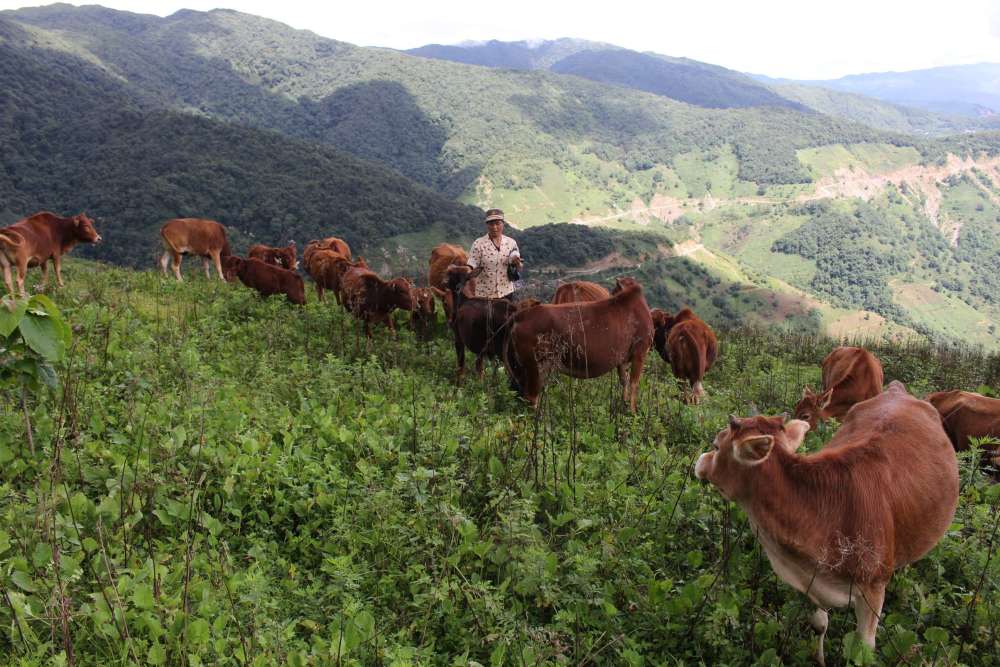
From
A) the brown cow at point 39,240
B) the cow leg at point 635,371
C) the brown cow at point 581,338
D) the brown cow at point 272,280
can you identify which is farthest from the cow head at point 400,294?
the brown cow at point 39,240

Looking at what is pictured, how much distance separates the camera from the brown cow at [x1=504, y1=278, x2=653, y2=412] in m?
8.22

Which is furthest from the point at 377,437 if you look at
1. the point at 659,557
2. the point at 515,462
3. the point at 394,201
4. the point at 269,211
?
the point at 394,201

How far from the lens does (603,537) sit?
486 centimetres

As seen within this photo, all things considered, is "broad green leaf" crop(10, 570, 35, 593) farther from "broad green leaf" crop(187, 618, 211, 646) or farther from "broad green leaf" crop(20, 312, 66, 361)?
"broad green leaf" crop(20, 312, 66, 361)

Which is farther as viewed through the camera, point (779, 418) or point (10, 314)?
point (779, 418)

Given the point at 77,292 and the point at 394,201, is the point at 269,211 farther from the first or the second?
the point at 77,292

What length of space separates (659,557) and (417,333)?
8.80 m

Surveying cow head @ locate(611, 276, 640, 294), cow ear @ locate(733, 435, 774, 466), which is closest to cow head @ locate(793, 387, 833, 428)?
cow head @ locate(611, 276, 640, 294)

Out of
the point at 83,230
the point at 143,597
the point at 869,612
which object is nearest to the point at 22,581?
the point at 143,597

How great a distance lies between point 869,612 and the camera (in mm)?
3721

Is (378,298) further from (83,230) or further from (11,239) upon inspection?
(83,230)

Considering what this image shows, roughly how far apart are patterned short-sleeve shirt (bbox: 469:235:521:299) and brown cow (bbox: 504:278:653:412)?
1.98m

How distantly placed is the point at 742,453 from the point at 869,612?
1.17 m

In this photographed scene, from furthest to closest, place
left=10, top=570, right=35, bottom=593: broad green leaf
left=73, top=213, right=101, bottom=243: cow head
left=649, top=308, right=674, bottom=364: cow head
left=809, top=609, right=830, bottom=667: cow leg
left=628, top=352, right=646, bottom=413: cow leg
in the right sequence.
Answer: left=73, top=213, right=101, bottom=243: cow head, left=649, top=308, right=674, bottom=364: cow head, left=628, top=352, right=646, bottom=413: cow leg, left=809, top=609, right=830, bottom=667: cow leg, left=10, top=570, right=35, bottom=593: broad green leaf
